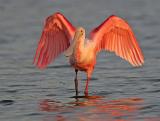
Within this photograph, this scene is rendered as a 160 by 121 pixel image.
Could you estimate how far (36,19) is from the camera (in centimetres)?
1994

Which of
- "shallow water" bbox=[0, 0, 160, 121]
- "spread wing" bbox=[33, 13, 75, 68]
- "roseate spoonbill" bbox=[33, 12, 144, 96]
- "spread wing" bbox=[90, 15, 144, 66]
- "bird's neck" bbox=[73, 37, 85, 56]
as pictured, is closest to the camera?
"shallow water" bbox=[0, 0, 160, 121]

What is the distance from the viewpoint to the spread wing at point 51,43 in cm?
1357

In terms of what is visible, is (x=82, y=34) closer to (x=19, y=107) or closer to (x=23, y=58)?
(x=19, y=107)

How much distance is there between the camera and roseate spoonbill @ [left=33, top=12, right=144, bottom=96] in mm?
13359

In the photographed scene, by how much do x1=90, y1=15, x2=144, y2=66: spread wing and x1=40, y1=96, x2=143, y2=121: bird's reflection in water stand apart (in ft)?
4.73

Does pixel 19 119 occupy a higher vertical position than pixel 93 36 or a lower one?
lower

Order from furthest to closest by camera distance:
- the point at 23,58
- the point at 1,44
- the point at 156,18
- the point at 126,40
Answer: the point at 156,18
the point at 1,44
the point at 23,58
the point at 126,40

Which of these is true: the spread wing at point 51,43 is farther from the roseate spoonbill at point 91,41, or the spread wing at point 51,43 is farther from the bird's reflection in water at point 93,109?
the bird's reflection in water at point 93,109

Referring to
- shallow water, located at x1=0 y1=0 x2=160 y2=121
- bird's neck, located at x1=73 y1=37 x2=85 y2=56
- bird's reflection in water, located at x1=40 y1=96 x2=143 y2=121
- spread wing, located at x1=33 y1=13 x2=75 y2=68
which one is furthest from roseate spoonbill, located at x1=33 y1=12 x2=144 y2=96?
bird's reflection in water, located at x1=40 y1=96 x2=143 y2=121

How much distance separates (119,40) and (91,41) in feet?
2.43

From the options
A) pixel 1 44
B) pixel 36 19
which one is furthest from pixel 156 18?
pixel 1 44

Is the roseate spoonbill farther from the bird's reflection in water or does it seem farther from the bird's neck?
the bird's reflection in water

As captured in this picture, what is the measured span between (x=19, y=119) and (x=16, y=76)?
133 inches

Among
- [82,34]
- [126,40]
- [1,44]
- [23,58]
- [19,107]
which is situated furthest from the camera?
[1,44]
